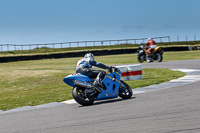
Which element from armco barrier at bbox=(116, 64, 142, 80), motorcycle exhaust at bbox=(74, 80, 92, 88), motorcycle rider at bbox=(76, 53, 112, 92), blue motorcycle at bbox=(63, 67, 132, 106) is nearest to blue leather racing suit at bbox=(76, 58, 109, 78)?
motorcycle rider at bbox=(76, 53, 112, 92)

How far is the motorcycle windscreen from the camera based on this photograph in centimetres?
1041

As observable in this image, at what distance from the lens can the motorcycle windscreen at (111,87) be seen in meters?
10.4

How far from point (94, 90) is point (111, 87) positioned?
65 cm

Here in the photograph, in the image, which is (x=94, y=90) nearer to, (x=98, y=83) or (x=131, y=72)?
(x=98, y=83)

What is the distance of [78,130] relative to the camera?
6.55m

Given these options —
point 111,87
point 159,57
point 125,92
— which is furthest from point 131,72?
point 159,57

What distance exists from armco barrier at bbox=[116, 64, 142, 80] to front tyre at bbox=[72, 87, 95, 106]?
706 centimetres

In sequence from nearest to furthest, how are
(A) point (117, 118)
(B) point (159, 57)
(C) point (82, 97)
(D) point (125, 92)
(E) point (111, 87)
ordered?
(A) point (117, 118)
(C) point (82, 97)
(E) point (111, 87)
(D) point (125, 92)
(B) point (159, 57)

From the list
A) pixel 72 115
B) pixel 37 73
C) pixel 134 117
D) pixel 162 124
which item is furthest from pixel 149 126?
pixel 37 73

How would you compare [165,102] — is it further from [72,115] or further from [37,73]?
[37,73]

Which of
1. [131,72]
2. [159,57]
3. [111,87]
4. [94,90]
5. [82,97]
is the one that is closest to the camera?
[82,97]

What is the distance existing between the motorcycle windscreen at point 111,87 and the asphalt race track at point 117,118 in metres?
0.62

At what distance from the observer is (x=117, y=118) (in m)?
7.44

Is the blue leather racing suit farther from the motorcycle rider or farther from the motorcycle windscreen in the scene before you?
the motorcycle windscreen
